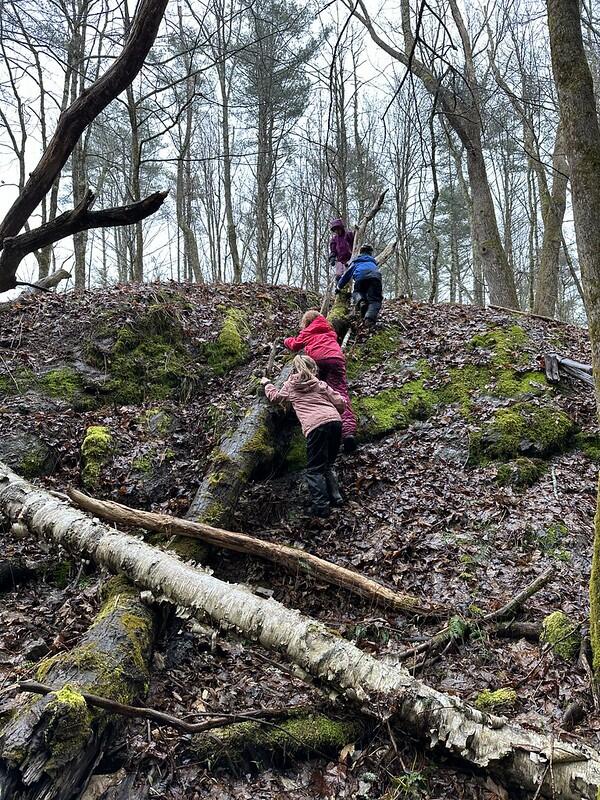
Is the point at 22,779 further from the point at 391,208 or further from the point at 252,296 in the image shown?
the point at 391,208

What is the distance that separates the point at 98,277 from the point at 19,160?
16.3m

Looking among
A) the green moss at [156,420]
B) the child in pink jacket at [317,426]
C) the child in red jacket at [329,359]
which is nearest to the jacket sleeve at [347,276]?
the child in red jacket at [329,359]

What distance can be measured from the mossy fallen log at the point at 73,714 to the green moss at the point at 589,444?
5134 millimetres

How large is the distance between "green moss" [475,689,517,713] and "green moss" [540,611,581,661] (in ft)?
1.79

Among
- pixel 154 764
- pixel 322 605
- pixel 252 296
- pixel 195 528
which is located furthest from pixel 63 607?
pixel 252 296

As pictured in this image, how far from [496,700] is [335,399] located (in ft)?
11.7

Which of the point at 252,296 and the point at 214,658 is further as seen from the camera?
the point at 252,296

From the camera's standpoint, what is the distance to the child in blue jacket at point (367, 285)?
28.6 ft

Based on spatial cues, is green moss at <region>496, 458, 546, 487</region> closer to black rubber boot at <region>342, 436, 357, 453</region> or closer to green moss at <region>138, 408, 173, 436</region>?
black rubber boot at <region>342, 436, 357, 453</region>

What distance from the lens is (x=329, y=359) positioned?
6707 millimetres

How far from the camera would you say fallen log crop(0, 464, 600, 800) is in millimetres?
2482

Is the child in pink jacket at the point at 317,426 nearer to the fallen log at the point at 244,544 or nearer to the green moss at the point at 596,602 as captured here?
the fallen log at the point at 244,544

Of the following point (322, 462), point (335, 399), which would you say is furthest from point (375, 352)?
point (322, 462)

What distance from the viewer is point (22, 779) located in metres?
2.38
